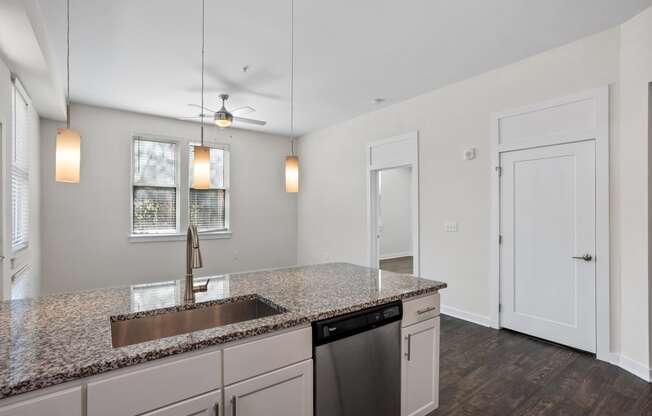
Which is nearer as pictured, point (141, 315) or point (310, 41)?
point (141, 315)

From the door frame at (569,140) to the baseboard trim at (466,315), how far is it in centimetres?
8

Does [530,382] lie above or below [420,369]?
below

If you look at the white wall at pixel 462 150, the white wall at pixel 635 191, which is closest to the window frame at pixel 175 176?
the white wall at pixel 462 150

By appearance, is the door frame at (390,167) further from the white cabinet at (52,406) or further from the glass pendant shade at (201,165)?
the white cabinet at (52,406)

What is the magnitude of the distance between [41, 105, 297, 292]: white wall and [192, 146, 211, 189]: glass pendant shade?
3.87 metres

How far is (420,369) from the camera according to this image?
1887mm

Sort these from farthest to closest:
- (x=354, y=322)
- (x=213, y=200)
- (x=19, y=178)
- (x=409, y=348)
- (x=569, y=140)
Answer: (x=213, y=200), (x=19, y=178), (x=569, y=140), (x=409, y=348), (x=354, y=322)

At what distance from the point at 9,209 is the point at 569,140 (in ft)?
16.5

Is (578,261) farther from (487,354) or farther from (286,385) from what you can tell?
(286,385)

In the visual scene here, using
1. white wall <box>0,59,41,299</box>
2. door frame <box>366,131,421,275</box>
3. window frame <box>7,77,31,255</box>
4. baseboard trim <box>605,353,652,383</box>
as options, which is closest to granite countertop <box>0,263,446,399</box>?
white wall <box>0,59,41,299</box>

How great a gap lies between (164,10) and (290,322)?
2.57 metres

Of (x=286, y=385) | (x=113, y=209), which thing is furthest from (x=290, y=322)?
(x=113, y=209)

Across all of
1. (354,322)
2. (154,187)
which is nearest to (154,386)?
(354,322)

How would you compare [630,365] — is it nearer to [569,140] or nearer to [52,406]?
[569,140]
